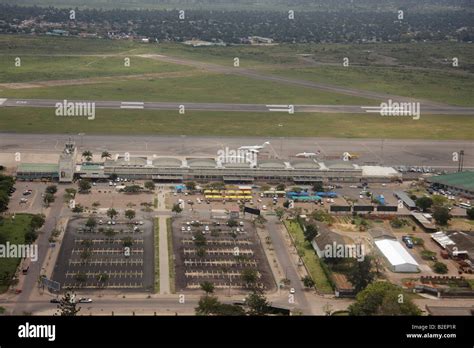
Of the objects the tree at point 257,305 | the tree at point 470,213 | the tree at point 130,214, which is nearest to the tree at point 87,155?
the tree at point 130,214

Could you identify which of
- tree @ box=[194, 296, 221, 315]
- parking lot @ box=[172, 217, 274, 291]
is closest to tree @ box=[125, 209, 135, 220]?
parking lot @ box=[172, 217, 274, 291]

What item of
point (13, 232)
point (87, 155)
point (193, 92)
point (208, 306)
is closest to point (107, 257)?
point (13, 232)

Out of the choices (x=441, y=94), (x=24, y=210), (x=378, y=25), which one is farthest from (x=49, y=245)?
(x=378, y=25)

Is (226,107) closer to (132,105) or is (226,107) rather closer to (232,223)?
(132,105)

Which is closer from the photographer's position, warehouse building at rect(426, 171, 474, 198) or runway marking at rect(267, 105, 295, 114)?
warehouse building at rect(426, 171, 474, 198)

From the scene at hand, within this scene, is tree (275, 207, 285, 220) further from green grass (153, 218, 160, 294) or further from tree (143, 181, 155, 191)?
tree (143, 181, 155, 191)
